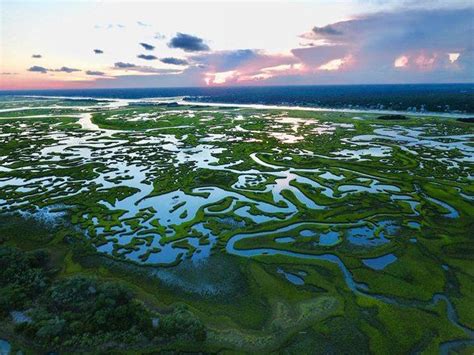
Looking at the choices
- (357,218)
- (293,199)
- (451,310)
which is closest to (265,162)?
(293,199)

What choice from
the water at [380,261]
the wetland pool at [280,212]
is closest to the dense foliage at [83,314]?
the wetland pool at [280,212]

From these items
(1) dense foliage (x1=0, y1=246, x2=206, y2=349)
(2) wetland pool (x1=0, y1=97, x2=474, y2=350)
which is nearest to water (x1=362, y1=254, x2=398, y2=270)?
(2) wetland pool (x1=0, y1=97, x2=474, y2=350)

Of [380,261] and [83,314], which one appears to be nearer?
[83,314]

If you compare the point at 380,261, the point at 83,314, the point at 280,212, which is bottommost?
the point at 380,261

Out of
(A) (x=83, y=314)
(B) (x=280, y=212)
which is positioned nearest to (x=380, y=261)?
(B) (x=280, y=212)

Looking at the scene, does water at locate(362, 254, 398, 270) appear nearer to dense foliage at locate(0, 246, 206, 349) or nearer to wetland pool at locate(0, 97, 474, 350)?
wetland pool at locate(0, 97, 474, 350)

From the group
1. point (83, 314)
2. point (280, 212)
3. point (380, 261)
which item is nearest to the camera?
point (83, 314)

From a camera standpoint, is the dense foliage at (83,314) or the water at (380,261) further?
the water at (380,261)

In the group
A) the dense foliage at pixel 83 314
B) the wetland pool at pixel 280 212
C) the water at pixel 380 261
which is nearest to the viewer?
the dense foliage at pixel 83 314

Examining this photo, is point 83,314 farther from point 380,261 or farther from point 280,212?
point 380,261

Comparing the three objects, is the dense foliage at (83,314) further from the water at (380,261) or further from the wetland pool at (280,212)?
the water at (380,261)

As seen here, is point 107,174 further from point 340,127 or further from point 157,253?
point 340,127
